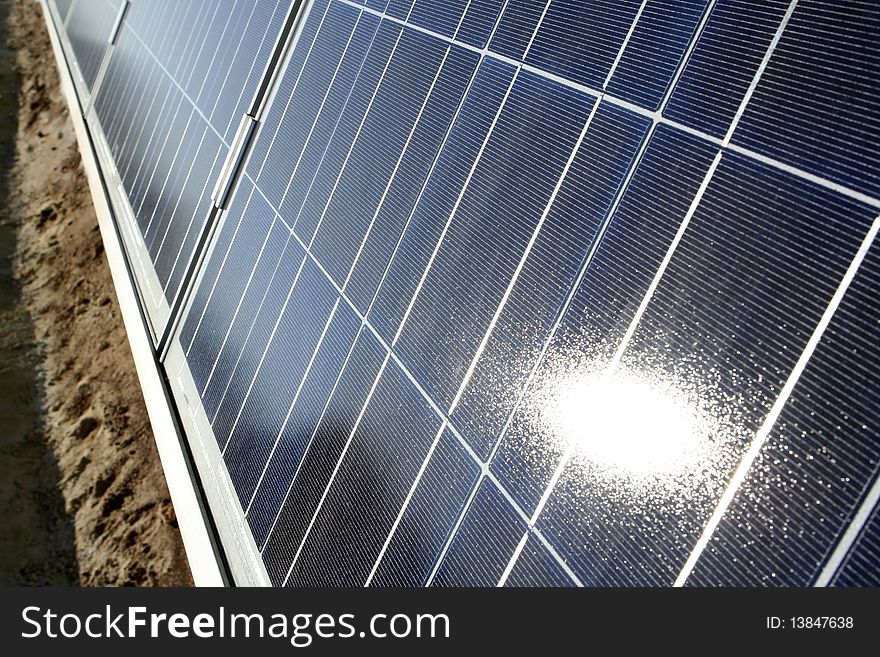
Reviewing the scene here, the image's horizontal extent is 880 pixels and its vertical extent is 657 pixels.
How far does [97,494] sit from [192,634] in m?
8.33

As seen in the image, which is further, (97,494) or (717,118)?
(97,494)

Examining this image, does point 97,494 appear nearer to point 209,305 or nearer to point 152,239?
point 152,239

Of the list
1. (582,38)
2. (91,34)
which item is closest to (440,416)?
(582,38)

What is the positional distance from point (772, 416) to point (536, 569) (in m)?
1.96

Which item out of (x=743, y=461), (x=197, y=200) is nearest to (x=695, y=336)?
(x=743, y=461)

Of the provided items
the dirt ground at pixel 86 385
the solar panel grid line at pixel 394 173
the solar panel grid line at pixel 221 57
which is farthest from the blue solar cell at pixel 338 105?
the dirt ground at pixel 86 385

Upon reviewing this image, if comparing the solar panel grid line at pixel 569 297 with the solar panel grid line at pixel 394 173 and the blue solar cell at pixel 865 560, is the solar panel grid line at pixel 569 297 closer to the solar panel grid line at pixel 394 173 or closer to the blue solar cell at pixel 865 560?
the blue solar cell at pixel 865 560

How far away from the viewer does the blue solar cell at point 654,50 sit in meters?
5.89

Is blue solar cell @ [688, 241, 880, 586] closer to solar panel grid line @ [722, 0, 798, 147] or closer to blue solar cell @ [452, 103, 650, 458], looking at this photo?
solar panel grid line @ [722, 0, 798, 147]

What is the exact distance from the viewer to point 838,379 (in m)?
4.38

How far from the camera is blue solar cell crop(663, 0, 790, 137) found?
17.6 ft

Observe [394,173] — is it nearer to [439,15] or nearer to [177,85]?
[439,15]

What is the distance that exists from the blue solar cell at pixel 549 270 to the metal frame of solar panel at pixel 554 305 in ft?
0.07

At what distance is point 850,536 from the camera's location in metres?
4.17
